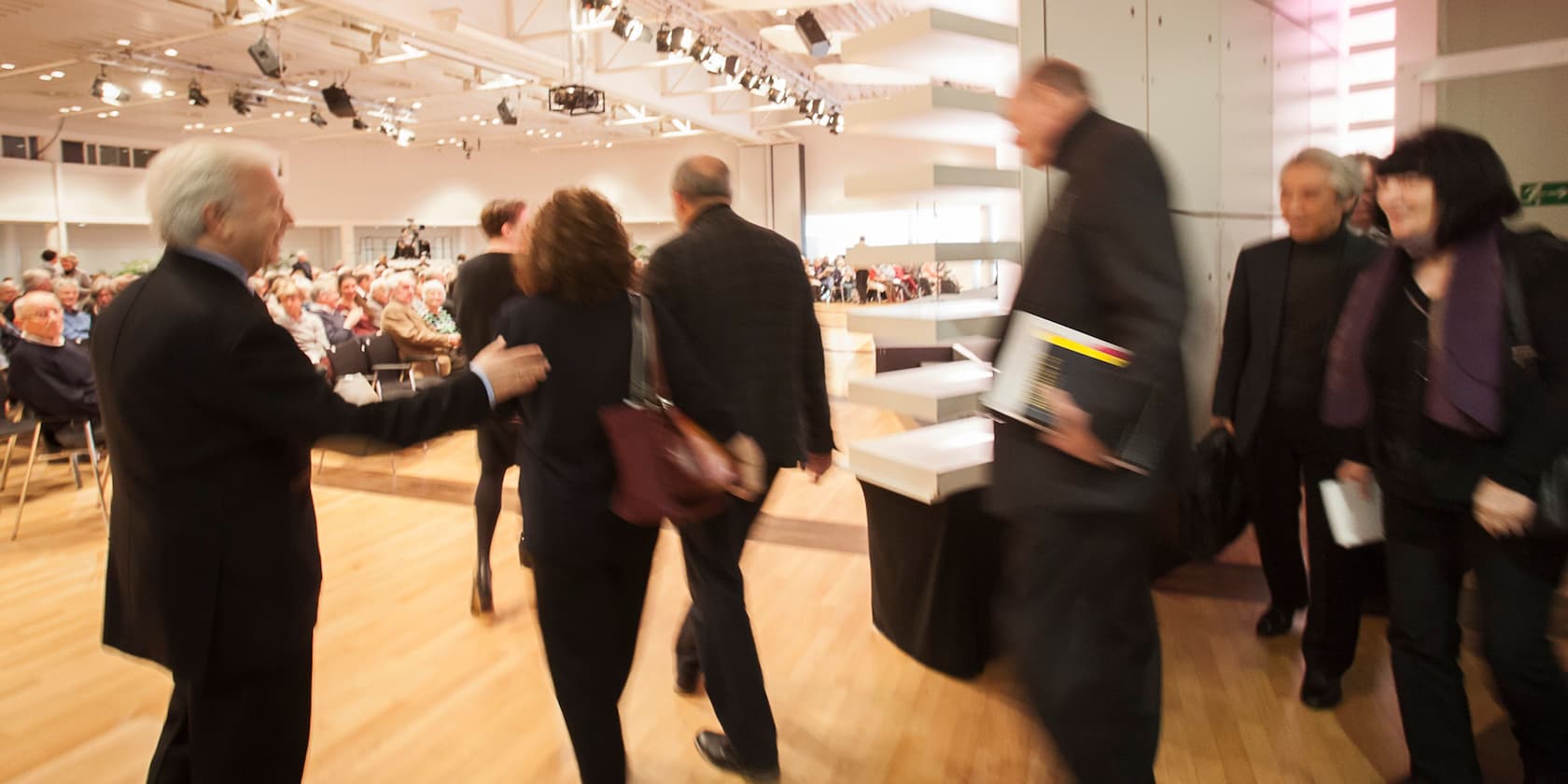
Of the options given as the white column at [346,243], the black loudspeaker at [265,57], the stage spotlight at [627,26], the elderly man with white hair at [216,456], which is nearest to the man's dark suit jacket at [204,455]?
the elderly man with white hair at [216,456]

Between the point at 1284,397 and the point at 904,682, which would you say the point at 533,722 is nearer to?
the point at 904,682

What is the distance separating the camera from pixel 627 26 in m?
9.86

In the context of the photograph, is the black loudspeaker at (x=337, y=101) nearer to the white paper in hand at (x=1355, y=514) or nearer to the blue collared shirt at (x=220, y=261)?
the blue collared shirt at (x=220, y=261)

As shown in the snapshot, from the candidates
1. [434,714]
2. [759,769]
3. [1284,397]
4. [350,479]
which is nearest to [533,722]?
[434,714]

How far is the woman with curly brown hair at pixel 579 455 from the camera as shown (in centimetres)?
185

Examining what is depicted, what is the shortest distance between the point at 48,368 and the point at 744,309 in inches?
172

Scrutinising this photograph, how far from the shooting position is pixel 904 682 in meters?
2.88

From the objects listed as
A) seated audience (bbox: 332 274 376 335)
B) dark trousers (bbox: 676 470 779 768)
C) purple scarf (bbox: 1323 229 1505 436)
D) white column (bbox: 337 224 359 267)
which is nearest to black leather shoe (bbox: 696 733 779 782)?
dark trousers (bbox: 676 470 779 768)

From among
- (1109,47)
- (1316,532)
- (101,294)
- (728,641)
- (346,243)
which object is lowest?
(728,641)

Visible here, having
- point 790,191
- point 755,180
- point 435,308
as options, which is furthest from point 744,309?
point 755,180

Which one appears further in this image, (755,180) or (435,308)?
(755,180)

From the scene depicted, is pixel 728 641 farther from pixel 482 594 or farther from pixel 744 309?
pixel 482 594

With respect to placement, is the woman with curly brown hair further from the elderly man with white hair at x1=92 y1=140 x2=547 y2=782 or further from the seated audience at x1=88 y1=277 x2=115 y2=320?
the seated audience at x1=88 y1=277 x2=115 y2=320

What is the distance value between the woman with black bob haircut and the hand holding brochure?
2.62 feet
